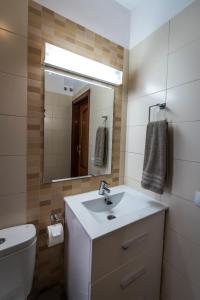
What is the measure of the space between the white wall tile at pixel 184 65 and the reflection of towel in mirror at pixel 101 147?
26.7 inches

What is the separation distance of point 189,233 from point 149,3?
6.14 ft

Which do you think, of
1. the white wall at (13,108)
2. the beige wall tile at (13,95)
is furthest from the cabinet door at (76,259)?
the beige wall tile at (13,95)

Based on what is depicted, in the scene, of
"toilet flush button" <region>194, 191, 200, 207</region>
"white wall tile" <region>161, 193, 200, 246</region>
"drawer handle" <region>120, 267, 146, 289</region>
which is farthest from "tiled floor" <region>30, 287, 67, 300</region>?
"toilet flush button" <region>194, 191, 200, 207</region>

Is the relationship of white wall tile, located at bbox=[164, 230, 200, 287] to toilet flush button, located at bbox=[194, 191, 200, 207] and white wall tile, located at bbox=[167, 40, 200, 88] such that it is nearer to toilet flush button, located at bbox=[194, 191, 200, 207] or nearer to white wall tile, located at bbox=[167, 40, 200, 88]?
toilet flush button, located at bbox=[194, 191, 200, 207]

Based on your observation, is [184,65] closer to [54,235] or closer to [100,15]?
[100,15]

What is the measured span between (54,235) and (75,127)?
85cm

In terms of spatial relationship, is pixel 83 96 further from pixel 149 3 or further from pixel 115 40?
pixel 149 3

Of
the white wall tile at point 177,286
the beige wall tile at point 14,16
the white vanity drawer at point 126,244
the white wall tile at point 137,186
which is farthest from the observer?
the white wall tile at point 137,186

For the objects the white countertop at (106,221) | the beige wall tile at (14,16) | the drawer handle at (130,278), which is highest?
the beige wall tile at (14,16)

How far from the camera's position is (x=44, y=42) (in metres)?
1.07

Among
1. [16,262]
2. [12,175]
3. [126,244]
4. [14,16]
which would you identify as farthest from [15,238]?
[14,16]

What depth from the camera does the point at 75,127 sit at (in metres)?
1.34

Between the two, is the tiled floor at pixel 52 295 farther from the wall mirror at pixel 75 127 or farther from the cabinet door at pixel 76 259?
the wall mirror at pixel 75 127

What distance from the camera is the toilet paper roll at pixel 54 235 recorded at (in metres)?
1.05
